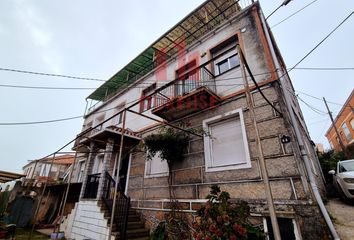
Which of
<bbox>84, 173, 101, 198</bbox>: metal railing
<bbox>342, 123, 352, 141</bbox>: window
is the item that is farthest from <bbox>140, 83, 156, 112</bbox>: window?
<bbox>342, 123, 352, 141</bbox>: window

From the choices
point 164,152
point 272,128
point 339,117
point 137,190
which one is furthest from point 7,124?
point 339,117

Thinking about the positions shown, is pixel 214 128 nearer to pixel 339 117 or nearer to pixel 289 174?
pixel 289 174

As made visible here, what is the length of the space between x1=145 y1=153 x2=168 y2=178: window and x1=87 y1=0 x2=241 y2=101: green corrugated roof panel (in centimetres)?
547

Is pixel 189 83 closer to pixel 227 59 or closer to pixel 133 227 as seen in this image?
pixel 227 59

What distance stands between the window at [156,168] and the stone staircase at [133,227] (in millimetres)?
1541

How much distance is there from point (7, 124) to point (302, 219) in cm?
1076

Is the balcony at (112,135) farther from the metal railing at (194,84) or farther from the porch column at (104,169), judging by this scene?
the metal railing at (194,84)

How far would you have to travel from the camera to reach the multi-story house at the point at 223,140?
3.76 metres

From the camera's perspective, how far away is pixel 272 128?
4.49 m

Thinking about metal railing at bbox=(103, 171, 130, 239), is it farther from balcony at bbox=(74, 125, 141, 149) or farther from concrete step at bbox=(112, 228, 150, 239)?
balcony at bbox=(74, 125, 141, 149)

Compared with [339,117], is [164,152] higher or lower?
lower

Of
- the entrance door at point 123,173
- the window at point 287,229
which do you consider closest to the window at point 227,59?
the window at point 287,229

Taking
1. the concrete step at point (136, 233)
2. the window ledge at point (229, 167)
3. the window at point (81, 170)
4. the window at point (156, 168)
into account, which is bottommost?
the concrete step at point (136, 233)

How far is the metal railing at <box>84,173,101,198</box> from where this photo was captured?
7762mm
